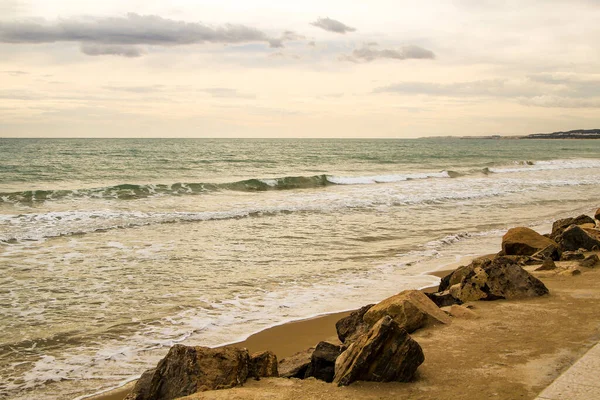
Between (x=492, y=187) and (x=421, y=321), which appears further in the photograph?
(x=492, y=187)

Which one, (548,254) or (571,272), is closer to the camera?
(571,272)

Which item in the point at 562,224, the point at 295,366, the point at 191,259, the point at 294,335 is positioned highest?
the point at 562,224

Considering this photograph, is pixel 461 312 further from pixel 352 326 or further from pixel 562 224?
pixel 562 224

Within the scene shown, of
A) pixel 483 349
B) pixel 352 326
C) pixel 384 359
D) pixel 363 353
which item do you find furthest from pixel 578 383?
pixel 352 326

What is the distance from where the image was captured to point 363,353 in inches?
195

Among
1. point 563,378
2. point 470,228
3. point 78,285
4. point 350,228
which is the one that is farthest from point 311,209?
point 563,378

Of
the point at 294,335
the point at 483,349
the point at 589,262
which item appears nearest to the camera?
the point at 483,349

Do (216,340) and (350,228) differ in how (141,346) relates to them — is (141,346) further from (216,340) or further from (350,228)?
(350,228)

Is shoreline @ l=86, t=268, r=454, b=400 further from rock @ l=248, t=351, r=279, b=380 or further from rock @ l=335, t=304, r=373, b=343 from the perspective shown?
rock @ l=248, t=351, r=279, b=380

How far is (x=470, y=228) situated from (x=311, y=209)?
635cm

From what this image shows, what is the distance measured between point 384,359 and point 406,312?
1652 mm

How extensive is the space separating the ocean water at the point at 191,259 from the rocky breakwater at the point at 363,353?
4.99 ft

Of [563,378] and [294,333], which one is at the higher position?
[563,378]

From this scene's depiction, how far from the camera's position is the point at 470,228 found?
1697 centimetres
